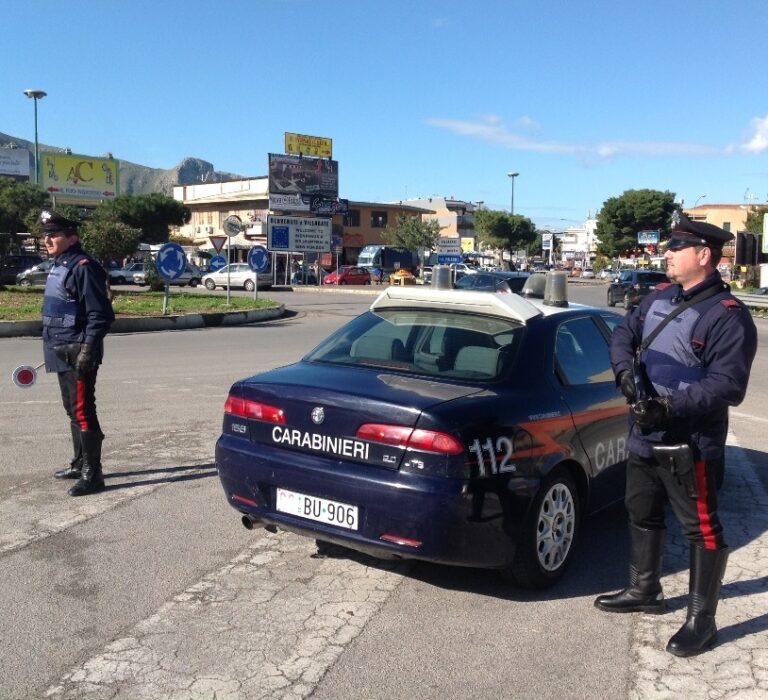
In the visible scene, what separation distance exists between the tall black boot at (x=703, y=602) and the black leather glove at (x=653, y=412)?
67 cm

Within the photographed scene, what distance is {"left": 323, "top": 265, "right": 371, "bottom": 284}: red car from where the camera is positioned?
5234 centimetres

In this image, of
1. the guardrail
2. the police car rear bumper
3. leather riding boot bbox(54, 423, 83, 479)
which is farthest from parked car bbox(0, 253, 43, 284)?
the police car rear bumper

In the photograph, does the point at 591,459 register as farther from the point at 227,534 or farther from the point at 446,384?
the point at 227,534

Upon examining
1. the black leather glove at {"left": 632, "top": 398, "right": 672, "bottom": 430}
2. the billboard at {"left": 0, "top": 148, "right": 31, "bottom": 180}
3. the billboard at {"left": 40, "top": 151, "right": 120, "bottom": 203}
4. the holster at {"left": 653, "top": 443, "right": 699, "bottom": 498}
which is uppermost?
the billboard at {"left": 0, "top": 148, "right": 31, "bottom": 180}

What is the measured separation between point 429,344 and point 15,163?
7569 cm

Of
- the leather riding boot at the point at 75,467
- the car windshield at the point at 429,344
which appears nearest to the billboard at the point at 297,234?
the leather riding boot at the point at 75,467

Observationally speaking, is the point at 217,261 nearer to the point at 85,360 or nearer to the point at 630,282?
the point at 630,282

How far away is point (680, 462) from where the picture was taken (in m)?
3.48

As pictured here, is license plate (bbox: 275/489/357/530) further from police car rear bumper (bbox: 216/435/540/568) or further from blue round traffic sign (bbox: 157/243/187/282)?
blue round traffic sign (bbox: 157/243/187/282)

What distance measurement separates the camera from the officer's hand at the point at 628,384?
11.5 ft

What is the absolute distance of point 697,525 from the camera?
3572 mm

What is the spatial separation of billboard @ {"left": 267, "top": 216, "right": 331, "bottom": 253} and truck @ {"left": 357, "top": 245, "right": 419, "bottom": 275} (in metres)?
18.6

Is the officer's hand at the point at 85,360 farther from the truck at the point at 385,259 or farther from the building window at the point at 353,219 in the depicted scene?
the building window at the point at 353,219

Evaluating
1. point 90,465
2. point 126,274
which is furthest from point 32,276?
point 90,465
